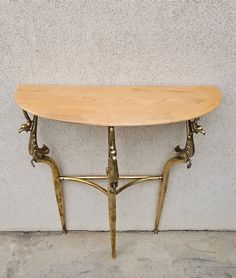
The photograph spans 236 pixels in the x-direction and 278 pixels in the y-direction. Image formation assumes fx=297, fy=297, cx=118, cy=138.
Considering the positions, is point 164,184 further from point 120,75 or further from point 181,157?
point 120,75

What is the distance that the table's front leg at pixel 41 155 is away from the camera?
869 millimetres

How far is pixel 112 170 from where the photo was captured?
33.5 inches

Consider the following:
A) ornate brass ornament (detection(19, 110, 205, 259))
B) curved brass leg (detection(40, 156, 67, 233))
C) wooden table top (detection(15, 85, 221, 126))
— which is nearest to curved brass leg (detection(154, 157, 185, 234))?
ornate brass ornament (detection(19, 110, 205, 259))

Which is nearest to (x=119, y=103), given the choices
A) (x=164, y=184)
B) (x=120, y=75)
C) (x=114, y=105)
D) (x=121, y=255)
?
(x=114, y=105)

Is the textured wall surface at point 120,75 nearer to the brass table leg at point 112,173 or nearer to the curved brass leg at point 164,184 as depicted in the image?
the curved brass leg at point 164,184

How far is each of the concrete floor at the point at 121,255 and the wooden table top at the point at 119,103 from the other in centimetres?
70

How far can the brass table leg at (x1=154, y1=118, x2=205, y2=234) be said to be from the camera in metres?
0.87

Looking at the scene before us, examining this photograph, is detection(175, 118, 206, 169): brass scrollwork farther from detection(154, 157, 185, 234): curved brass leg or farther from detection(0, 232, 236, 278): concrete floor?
detection(0, 232, 236, 278): concrete floor

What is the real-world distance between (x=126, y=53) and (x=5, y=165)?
0.59 meters

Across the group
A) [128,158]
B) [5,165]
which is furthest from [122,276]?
[5,165]

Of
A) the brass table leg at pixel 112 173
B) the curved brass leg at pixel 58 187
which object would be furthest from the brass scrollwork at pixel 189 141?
the curved brass leg at pixel 58 187

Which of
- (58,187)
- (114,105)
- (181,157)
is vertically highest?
(114,105)

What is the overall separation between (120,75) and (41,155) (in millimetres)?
367

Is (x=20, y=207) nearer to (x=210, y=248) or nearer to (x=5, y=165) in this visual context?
(x=5, y=165)
